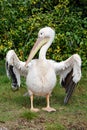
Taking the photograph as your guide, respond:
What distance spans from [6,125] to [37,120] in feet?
1.52

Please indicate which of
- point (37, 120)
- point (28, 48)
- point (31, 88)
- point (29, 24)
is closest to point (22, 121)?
point (37, 120)

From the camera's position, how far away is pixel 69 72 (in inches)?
320

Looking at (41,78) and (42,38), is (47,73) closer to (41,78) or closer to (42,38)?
(41,78)

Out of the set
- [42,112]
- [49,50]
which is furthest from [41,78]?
[49,50]

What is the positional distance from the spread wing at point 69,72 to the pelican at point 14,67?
509 mm

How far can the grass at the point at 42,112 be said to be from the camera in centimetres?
710

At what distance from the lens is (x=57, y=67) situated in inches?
315

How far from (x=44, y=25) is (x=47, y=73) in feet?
11.5

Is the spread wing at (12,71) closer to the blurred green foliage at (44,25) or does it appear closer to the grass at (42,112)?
the grass at (42,112)

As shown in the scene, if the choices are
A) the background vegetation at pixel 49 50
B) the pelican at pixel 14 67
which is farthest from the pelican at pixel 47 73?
the background vegetation at pixel 49 50

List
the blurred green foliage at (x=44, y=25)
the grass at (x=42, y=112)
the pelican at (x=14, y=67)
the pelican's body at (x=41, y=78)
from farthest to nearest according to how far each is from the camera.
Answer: the blurred green foliage at (x=44, y=25) < the pelican at (x=14, y=67) < the pelican's body at (x=41, y=78) < the grass at (x=42, y=112)

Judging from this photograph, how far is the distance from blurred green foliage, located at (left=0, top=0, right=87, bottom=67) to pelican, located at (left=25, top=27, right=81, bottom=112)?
2.31 metres

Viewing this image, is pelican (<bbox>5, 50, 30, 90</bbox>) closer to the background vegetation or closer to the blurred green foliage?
the background vegetation

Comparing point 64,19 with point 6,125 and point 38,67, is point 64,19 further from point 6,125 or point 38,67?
point 6,125
